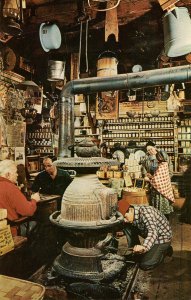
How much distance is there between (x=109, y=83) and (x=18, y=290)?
4344 mm

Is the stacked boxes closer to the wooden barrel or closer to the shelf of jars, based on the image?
the wooden barrel

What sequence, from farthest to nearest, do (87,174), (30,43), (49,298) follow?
(30,43) < (87,174) < (49,298)

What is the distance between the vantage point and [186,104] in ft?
41.5

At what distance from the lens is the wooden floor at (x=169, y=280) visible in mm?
4273

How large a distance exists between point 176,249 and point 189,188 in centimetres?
480

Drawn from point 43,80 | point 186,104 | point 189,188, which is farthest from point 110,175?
point 186,104

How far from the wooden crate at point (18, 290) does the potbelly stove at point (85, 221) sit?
1.35 m

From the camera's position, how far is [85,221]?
3971 millimetres

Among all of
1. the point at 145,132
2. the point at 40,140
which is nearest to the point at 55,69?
the point at 40,140

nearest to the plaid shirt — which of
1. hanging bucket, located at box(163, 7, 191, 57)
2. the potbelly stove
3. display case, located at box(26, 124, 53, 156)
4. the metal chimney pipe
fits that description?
the potbelly stove

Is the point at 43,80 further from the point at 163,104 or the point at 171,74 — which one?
the point at 163,104

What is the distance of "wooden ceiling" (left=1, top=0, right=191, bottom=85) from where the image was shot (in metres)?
5.52

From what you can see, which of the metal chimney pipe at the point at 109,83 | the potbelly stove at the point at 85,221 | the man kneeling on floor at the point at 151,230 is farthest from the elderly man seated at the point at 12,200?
the man kneeling on floor at the point at 151,230

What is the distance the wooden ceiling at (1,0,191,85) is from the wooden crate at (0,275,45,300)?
3813 mm
